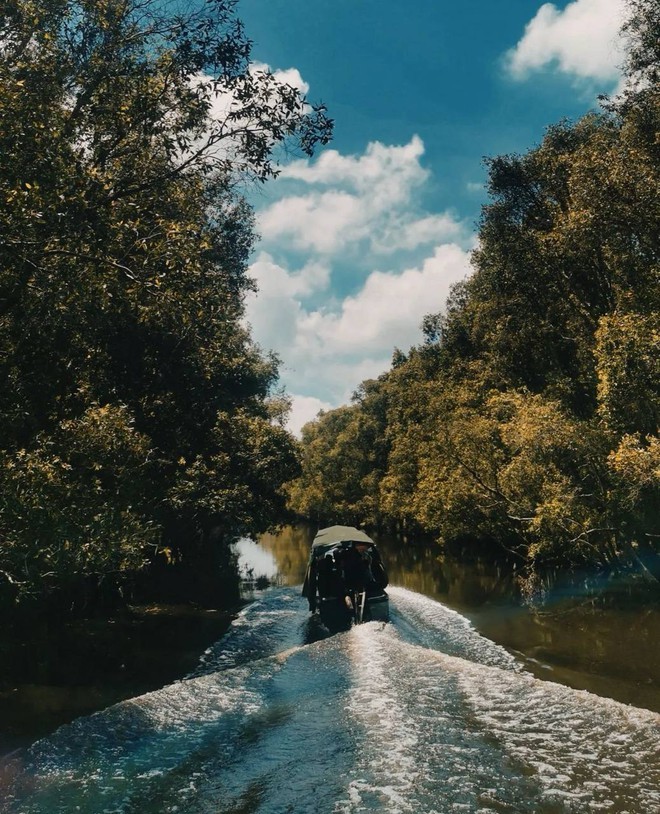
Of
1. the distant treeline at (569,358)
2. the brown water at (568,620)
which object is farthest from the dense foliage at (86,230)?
the distant treeline at (569,358)

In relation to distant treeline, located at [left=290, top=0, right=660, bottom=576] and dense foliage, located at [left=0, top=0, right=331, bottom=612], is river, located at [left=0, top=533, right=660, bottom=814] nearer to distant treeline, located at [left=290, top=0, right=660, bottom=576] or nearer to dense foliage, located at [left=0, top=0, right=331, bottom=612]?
dense foliage, located at [left=0, top=0, right=331, bottom=612]

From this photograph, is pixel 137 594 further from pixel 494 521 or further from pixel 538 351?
pixel 538 351

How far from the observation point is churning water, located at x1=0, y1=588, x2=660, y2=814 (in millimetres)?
6918

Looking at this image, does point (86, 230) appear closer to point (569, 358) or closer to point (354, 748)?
point (354, 748)

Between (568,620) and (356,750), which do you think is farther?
(568,620)

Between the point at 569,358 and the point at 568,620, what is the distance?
1478 cm

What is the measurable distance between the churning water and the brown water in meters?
3.93

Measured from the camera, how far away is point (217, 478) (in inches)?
1119

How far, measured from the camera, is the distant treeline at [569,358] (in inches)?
770

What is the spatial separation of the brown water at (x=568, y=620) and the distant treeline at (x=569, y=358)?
161 cm

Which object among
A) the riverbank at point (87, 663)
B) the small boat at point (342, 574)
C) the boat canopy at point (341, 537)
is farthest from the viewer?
the boat canopy at point (341, 537)

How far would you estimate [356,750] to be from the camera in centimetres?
818

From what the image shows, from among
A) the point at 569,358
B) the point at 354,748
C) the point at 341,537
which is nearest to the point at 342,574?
the point at 341,537

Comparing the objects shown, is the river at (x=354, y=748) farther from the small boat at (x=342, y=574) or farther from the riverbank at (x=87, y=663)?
the small boat at (x=342, y=574)
